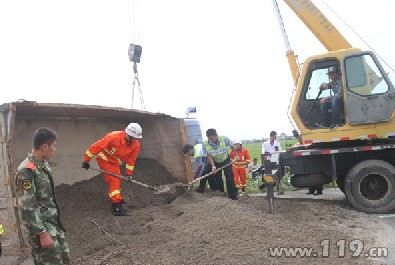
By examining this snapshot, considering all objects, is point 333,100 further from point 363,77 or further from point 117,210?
point 117,210

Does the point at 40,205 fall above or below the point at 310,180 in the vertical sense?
above

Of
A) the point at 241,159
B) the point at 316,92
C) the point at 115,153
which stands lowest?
the point at 241,159

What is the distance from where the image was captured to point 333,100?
5.88 meters

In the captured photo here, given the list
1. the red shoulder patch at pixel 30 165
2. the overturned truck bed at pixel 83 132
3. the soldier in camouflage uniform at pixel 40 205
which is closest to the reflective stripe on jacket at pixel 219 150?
the overturned truck bed at pixel 83 132

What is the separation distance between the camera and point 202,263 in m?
3.38

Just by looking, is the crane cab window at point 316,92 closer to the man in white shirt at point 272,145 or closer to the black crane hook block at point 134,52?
the man in white shirt at point 272,145

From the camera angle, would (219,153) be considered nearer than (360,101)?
No

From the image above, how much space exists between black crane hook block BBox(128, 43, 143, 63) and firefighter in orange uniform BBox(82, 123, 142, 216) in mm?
2409

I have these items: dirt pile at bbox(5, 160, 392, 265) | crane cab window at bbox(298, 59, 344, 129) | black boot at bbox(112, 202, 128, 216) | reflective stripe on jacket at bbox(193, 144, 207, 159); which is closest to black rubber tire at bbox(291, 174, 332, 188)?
dirt pile at bbox(5, 160, 392, 265)

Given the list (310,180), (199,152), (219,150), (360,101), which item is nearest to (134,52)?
(199,152)

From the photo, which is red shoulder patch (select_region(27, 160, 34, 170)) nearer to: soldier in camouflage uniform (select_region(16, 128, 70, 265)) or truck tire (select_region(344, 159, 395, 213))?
soldier in camouflage uniform (select_region(16, 128, 70, 265))

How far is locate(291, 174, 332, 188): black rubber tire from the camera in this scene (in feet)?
20.3

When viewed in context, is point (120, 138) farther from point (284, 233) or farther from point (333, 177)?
point (333, 177)

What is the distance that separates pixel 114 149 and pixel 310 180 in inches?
138
